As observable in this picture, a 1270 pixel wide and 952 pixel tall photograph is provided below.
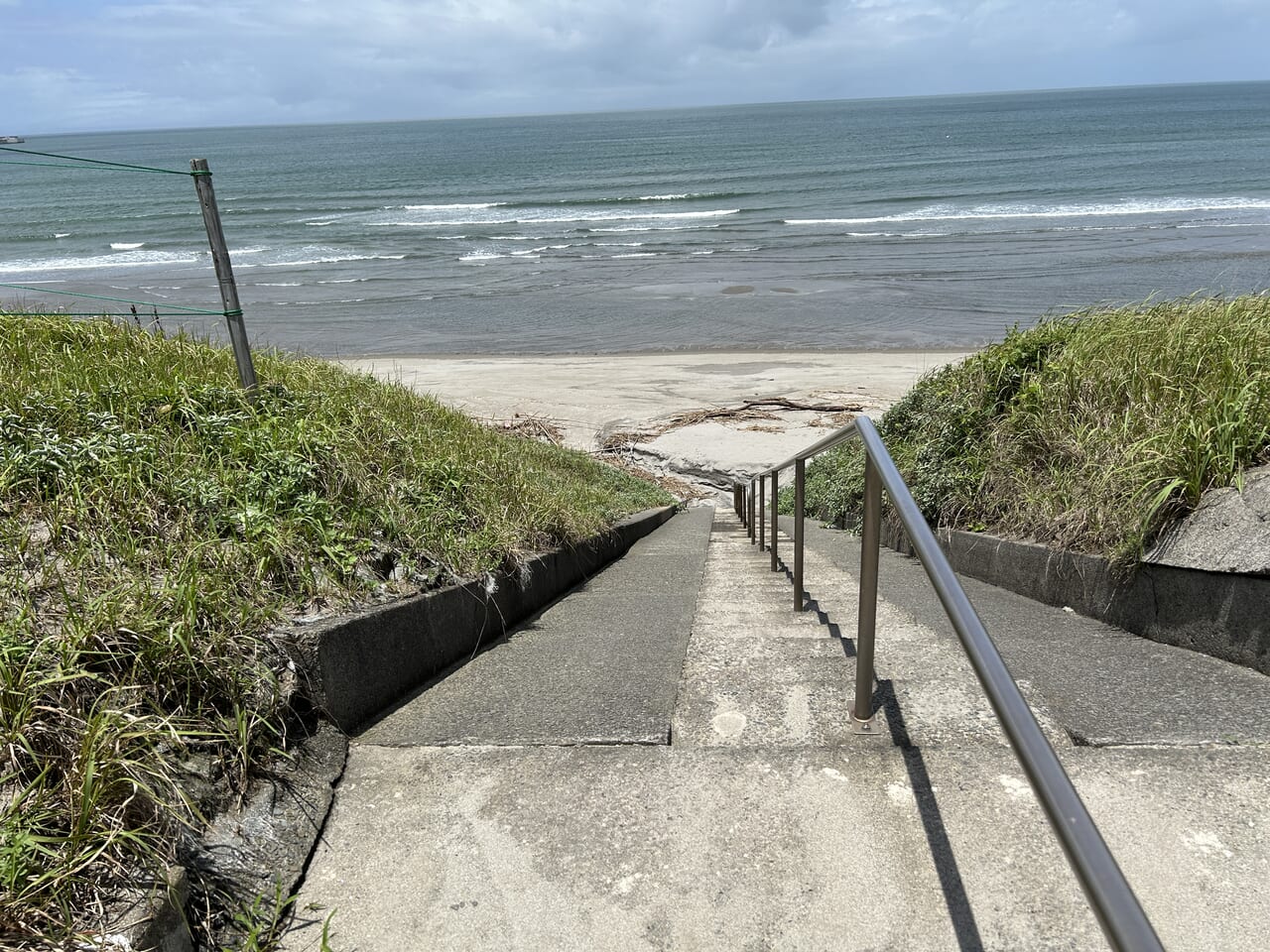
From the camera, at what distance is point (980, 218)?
3653 cm

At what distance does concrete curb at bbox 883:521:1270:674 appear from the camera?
3.17 metres

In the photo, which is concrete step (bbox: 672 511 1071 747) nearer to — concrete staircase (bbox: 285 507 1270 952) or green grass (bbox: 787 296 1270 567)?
concrete staircase (bbox: 285 507 1270 952)

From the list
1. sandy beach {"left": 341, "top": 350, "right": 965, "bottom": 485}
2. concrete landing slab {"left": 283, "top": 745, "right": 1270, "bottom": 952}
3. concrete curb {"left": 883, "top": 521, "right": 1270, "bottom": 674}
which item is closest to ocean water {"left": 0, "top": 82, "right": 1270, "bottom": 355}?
sandy beach {"left": 341, "top": 350, "right": 965, "bottom": 485}

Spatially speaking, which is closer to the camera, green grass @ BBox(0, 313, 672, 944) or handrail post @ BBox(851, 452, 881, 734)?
green grass @ BBox(0, 313, 672, 944)

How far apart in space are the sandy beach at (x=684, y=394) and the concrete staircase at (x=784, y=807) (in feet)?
27.7

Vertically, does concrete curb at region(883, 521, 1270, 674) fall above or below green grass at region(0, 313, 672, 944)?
below

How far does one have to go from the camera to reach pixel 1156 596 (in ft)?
11.8

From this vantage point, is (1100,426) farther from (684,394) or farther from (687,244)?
(687,244)

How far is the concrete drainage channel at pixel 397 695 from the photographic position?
7.18 ft

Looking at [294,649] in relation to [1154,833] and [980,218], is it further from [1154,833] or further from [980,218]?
[980,218]

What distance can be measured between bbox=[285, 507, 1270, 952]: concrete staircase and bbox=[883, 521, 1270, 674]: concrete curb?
165 millimetres

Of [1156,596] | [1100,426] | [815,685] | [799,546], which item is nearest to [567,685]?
[815,685]

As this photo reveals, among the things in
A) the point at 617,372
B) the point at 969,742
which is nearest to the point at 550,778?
the point at 969,742

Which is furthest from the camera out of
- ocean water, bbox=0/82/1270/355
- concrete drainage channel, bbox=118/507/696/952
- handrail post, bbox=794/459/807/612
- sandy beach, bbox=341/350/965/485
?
ocean water, bbox=0/82/1270/355
